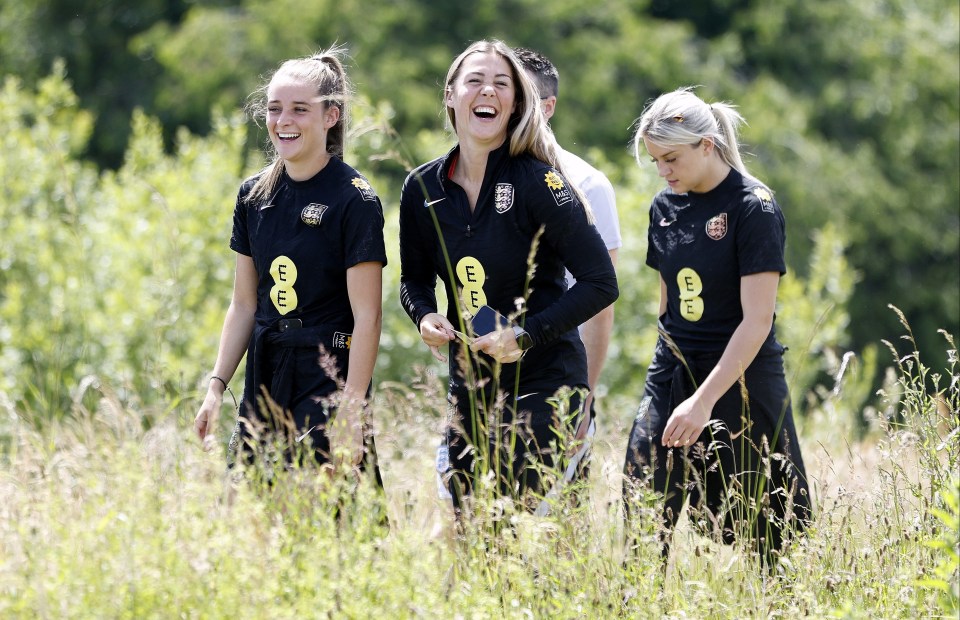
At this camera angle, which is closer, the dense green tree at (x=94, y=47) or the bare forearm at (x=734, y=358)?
the bare forearm at (x=734, y=358)

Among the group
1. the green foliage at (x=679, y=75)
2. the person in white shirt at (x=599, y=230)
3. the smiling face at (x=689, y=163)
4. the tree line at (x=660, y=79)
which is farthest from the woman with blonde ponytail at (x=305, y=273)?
the green foliage at (x=679, y=75)

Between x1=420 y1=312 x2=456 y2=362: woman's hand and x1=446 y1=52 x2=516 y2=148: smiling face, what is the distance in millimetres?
589

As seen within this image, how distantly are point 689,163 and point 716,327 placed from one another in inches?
21.9

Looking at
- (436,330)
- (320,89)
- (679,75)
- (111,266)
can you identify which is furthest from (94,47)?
(436,330)

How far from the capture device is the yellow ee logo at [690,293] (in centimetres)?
400

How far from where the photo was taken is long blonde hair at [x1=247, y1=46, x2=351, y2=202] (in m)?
3.90

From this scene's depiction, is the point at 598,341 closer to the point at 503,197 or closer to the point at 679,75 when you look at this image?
the point at 503,197

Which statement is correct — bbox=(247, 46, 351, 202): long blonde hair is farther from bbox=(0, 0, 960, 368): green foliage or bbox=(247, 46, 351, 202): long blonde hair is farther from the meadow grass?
bbox=(0, 0, 960, 368): green foliage

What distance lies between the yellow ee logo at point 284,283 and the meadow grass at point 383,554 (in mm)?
471

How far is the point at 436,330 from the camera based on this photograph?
3.60 m

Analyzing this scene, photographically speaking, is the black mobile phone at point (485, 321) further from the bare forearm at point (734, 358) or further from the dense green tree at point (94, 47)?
the dense green tree at point (94, 47)

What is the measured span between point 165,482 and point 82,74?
1943cm

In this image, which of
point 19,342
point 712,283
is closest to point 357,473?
point 712,283

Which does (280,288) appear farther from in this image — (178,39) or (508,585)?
(178,39)
